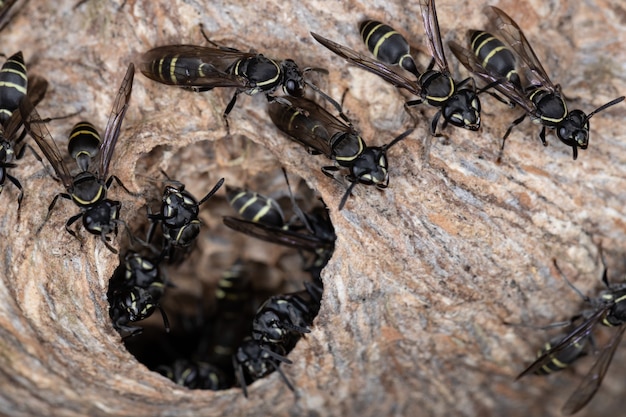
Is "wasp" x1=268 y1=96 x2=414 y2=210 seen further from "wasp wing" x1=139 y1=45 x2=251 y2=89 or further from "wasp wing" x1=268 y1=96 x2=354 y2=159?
"wasp wing" x1=139 y1=45 x2=251 y2=89

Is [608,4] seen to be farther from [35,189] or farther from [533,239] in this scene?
[35,189]

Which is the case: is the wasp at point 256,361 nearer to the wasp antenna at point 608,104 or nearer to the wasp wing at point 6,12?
the wasp antenna at point 608,104

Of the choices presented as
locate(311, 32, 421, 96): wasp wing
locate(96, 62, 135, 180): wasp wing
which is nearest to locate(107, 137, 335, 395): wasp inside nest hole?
locate(96, 62, 135, 180): wasp wing

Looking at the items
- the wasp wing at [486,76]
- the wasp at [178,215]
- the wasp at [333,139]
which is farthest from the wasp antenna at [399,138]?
the wasp at [178,215]

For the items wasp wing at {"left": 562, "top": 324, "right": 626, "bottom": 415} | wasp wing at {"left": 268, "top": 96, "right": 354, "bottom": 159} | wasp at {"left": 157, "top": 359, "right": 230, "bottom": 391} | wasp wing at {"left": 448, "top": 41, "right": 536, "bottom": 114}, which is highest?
wasp wing at {"left": 448, "top": 41, "right": 536, "bottom": 114}

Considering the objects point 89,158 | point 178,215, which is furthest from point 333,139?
point 89,158

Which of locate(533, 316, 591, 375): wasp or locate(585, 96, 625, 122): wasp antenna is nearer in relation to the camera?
locate(585, 96, 625, 122): wasp antenna
